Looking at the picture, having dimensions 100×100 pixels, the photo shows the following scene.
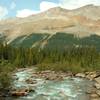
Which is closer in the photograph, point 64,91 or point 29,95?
point 29,95

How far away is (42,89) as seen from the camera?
2131 inches

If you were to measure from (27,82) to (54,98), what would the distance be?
1668 cm

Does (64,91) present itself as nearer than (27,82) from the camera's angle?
Yes

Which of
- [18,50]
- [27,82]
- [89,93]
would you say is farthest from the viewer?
[18,50]

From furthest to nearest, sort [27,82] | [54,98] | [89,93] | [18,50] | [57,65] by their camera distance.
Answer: [18,50] → [57,65] → [27,82] → [89,93] → [54,98]

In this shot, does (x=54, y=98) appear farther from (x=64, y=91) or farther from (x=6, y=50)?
(x=6, y=50)

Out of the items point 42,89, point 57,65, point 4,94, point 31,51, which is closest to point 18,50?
point 31,51

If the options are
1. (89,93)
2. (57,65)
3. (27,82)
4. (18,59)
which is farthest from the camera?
(18,59)

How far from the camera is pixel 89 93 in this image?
2007 inches

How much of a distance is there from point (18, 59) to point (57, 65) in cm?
1601

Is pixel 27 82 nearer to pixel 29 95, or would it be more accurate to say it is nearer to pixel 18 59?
pixel 29 95

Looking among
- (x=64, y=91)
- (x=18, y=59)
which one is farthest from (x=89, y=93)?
(x=18, y=59)

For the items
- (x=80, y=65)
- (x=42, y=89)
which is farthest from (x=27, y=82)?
(x=80, y=65)

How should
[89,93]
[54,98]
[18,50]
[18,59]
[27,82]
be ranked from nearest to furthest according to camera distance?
[54,98]
[89,93]
[27,82]
[18,59]
[18,50]
